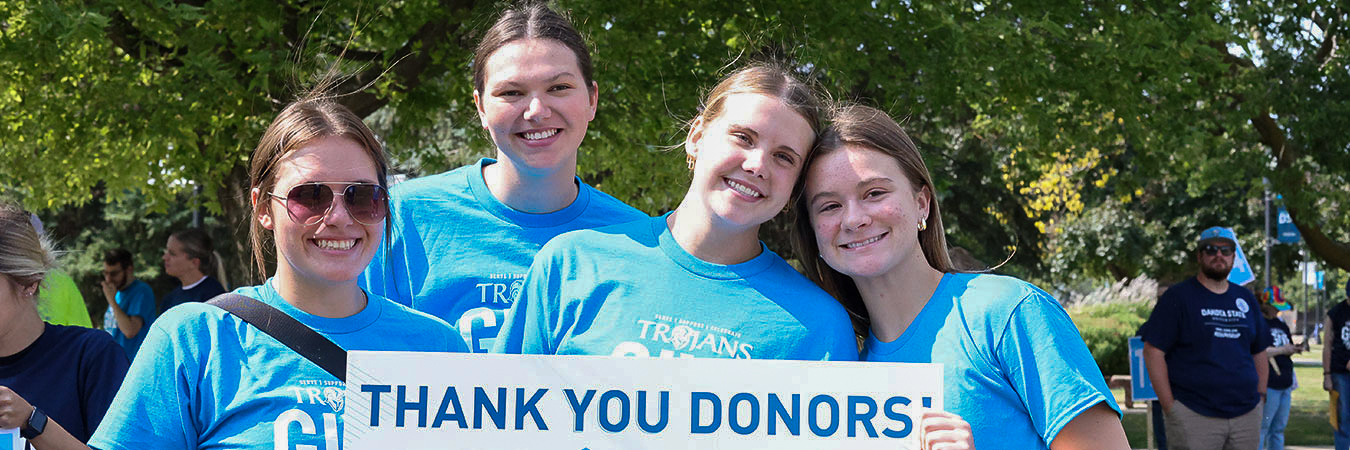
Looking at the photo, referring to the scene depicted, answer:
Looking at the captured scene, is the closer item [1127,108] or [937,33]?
[937,33]

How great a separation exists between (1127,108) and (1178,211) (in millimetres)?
22078

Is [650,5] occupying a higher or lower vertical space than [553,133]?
higher

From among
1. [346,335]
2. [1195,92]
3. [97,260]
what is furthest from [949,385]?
[97,260]

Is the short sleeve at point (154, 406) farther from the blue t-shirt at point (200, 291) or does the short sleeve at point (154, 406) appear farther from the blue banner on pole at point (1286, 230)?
the blue banner on pole at point (1286, 230)

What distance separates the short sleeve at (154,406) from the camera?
2.31 m

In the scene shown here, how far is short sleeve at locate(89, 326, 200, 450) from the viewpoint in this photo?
91.1 inches

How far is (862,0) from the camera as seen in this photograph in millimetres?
8914

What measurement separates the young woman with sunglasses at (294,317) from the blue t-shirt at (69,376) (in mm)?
747

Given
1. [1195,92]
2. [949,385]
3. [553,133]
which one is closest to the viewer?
[949,385]

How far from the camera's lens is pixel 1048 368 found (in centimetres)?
245

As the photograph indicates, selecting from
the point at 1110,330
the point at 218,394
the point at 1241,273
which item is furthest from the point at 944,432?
the point at 1110,330

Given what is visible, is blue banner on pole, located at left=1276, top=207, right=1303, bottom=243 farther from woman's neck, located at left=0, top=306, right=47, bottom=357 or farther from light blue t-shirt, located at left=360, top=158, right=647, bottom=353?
woman's neck, located at left=0, top=306, right=47, bottom=357

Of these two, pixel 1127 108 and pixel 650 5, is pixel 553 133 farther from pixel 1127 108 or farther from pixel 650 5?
pixel 1127 108

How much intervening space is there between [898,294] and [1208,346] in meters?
6.21
